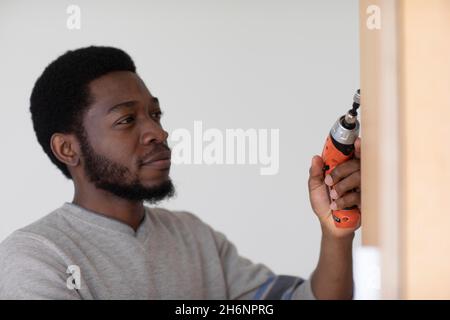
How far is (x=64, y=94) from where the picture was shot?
1.08m

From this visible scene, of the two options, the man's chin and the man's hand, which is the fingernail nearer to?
the man's hand

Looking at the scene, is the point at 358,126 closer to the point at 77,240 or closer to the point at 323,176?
the point at 323,176

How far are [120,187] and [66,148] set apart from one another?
0.39 feet

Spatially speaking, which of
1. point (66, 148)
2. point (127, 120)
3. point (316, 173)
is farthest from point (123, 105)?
point (316, 173)

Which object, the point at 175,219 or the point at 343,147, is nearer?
the point at 343,147

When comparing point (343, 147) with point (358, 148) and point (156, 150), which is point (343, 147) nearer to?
point (358, 148)

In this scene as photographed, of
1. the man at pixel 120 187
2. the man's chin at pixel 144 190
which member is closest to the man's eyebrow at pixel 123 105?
the man at pixel 120 187

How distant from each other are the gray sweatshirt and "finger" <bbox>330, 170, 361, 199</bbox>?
18 cm

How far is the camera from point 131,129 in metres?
1.08

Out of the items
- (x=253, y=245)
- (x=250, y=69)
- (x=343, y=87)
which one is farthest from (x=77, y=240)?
(x=343, y=87)

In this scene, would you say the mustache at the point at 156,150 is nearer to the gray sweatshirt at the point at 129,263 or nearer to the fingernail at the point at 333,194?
the gray sweatshirt at the point at 129,263

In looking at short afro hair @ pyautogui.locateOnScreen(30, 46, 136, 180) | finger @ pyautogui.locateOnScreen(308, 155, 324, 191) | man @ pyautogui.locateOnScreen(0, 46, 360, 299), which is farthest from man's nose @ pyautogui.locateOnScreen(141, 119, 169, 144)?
finger @ pyautogui.locateOnScreen(308, 155, 324, 191)

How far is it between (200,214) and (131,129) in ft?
0.67

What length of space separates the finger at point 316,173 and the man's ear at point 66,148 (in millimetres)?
424
